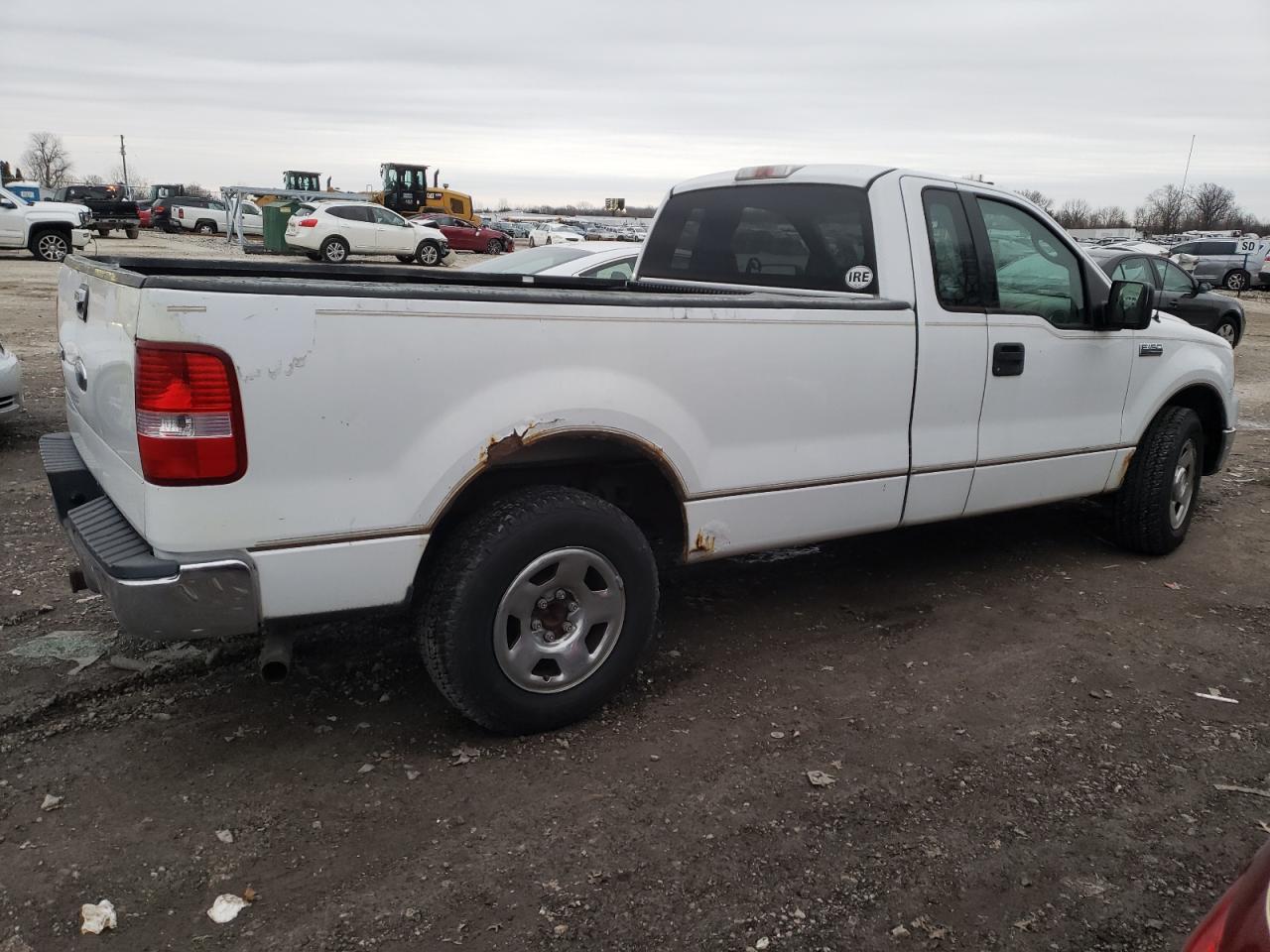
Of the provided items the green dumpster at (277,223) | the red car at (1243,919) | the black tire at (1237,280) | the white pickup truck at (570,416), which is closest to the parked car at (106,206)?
the green dumpster at (277,223)

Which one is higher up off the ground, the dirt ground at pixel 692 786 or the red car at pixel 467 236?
the red car at pixel 467 236

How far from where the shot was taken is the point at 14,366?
7133mm

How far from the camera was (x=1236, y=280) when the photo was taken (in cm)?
3138

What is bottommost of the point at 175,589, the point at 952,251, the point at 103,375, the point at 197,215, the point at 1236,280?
the point at 175,589

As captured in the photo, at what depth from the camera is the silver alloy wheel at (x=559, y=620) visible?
124 inches

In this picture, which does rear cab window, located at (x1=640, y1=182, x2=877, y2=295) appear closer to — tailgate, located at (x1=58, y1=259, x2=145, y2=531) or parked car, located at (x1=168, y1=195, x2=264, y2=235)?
tailgate, located at (x1=58, y1=259, x2=145, y2=531)

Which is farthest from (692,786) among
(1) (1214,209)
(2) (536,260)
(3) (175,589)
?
(1) (1214,209)

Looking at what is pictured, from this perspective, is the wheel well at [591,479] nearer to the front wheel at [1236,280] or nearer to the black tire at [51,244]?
the black tire at [51,244]

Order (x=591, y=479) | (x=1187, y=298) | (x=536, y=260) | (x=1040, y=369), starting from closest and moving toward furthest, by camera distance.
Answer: (x=591, y=479) < (x=1040, y=369) < (x=536, y=260) < (x=1187, y=298)

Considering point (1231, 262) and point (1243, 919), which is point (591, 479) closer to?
point (1243, 919)

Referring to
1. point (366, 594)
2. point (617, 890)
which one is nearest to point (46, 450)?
point (366, 594)

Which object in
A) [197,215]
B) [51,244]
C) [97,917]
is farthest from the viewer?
[197,215]

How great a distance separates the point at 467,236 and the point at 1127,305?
120ft

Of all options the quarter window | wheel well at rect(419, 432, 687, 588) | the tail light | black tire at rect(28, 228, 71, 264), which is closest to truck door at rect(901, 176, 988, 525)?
the quarter window
